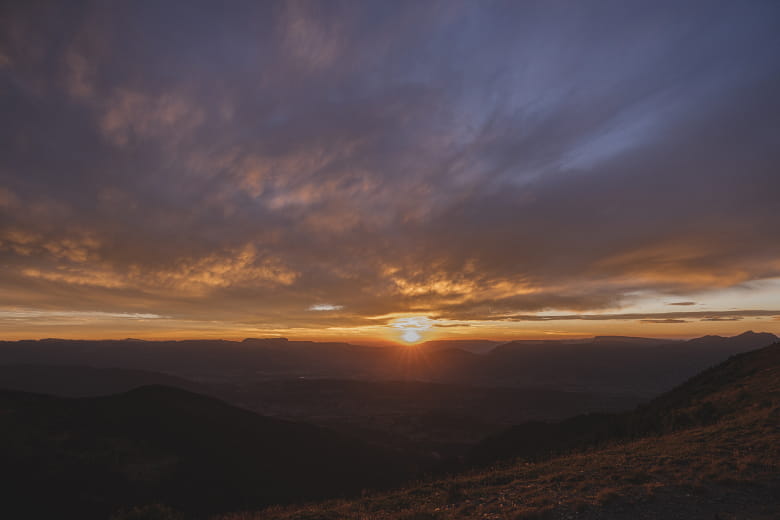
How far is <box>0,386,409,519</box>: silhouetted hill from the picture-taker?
3200cm

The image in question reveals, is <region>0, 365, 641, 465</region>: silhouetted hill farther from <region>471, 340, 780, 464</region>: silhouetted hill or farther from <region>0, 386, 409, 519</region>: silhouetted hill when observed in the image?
<region>471, 340, 780, 464</region>: silhouetted hill

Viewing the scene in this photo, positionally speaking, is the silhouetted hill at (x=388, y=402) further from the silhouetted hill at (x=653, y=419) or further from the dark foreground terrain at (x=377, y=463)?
the silhouetted hill at (x=653, y=419)

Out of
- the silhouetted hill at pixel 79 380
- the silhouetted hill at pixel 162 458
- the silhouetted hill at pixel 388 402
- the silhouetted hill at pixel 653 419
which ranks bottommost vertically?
the silhouetted hill at pixel 388 402

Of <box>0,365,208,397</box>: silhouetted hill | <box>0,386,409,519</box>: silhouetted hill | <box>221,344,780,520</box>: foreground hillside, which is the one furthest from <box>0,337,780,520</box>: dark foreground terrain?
<box>0,365,208,397</box>: silhouetted hill

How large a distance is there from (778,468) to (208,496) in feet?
155

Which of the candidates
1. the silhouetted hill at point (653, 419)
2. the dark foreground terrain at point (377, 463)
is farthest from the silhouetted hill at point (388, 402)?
the silhouetted hill at point (653, 419)

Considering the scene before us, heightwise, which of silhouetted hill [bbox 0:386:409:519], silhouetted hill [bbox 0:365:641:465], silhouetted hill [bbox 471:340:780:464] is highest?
silhouetted hill [bbox 471:340:780:464]

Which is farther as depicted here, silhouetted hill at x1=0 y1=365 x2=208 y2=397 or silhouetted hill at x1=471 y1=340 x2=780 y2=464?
silhouetted hill at x1=0 y1=365 x2=208 y2=397

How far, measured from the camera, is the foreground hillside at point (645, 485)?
31.1ft

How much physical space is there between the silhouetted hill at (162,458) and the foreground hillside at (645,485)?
76.8 feet

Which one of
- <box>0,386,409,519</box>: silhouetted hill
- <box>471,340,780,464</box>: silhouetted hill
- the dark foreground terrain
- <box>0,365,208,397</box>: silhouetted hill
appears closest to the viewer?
the dark foreground terrain

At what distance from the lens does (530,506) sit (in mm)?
10648

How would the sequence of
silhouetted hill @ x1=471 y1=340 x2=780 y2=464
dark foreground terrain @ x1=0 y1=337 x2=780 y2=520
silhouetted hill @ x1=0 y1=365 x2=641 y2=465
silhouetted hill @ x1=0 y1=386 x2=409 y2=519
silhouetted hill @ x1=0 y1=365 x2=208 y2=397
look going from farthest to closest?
silhouetted hill @ x1=0 y1=365 x2=208 y2=397 < silhouetted hill @ x1=0 y1=365 x2=641 y2=465 < silhouetted hill @ x1=0 y1=386 x2=409 y2=519 < silhouetted hill @ x1=471 y1=340 x2=780 y2=464 < dark foreground terrain @ x1=0 y1=337 x2=780 y2=520

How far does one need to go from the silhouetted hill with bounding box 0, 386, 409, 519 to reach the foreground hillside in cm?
2342
